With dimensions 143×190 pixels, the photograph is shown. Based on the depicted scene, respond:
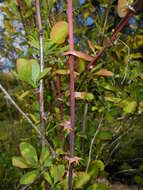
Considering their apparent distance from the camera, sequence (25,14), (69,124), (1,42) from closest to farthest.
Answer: (69,124) → (25,14) → (1,42)

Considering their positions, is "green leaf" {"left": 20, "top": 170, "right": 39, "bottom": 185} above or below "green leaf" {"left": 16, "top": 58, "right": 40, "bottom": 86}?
below

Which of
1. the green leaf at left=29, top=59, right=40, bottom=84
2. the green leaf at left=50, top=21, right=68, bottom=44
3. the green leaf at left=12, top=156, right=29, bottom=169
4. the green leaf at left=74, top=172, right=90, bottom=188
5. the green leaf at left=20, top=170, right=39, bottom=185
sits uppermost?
the green leaf at left=50, top=21, right=68, bottom=44

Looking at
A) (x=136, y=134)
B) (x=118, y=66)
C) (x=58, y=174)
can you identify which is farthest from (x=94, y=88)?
(x=136, y=134)

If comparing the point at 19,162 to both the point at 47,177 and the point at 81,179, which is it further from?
the point at 81,179

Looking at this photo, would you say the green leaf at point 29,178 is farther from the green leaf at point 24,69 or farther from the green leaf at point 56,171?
the green leaf at point 24,69

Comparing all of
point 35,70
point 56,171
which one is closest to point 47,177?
point 56,171

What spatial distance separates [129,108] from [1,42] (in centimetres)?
91

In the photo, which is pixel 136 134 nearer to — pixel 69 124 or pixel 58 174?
pixel 58 174

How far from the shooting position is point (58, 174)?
671 mm

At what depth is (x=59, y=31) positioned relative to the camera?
0.50m

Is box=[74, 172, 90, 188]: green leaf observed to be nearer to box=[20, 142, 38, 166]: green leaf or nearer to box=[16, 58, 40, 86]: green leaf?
box=[20, 142, 38, 166]: green leaf

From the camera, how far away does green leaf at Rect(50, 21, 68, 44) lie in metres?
0.49

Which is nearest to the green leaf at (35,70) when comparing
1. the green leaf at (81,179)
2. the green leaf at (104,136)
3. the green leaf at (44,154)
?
the green leaf at (44,154)

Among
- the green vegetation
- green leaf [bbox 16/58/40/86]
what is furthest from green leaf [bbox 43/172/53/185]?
green leaf [bbox 16/58/40/86]
